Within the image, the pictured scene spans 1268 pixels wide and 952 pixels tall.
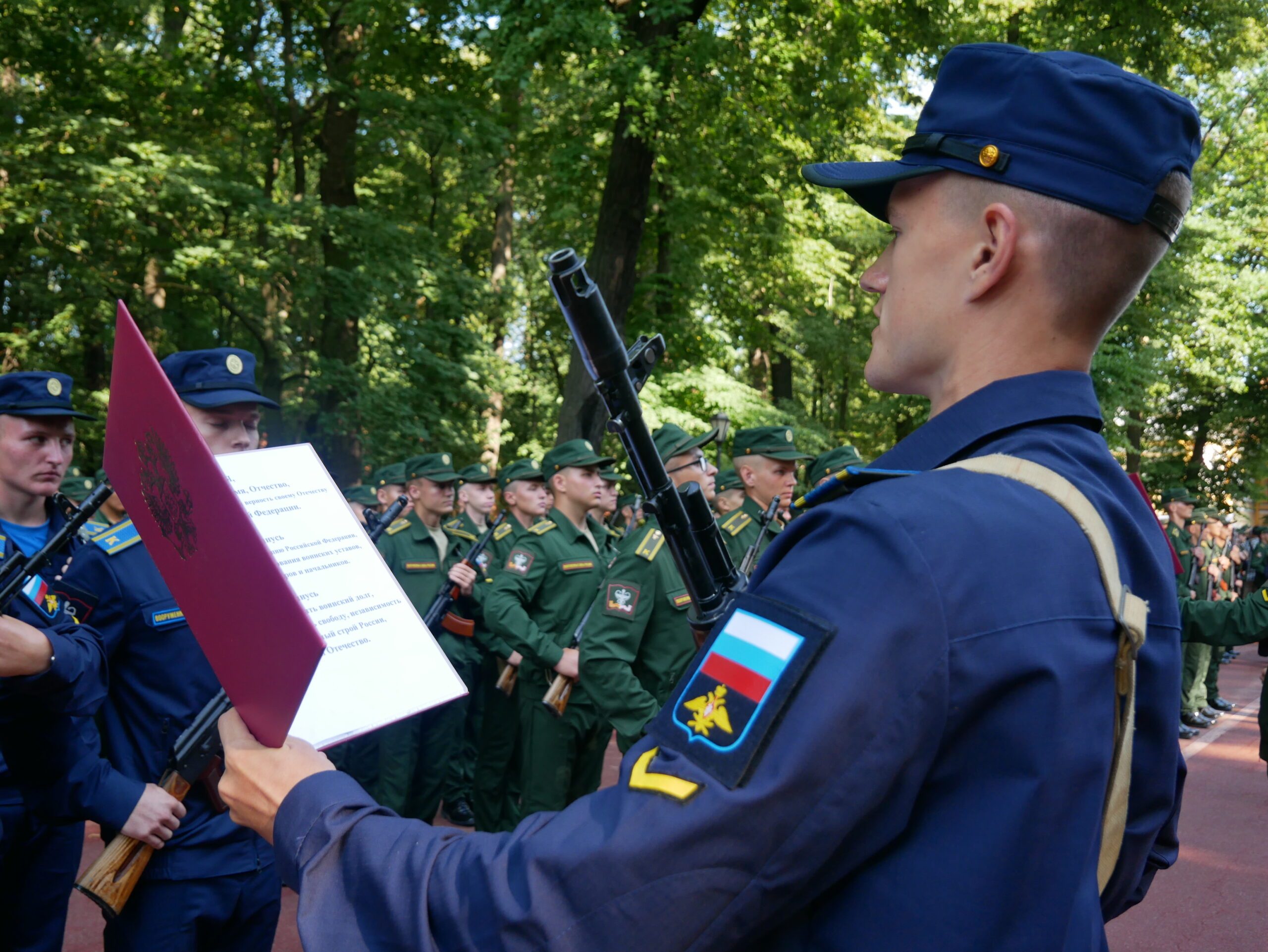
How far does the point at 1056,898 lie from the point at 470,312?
1788cm

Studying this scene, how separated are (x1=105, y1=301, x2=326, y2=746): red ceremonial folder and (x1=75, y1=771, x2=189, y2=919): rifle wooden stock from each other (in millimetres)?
1718

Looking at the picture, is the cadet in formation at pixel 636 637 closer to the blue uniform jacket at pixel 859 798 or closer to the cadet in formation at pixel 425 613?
the cadet in formation at pixel 425 613

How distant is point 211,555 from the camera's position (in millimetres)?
1370

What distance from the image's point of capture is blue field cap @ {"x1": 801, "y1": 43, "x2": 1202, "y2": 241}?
1279mm

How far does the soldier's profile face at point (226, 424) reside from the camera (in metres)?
3.29

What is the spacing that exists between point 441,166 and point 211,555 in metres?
21.9

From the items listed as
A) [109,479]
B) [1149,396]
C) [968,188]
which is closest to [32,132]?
[109,479]

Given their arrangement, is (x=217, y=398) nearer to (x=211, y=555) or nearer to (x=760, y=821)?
(x=211, y=555)

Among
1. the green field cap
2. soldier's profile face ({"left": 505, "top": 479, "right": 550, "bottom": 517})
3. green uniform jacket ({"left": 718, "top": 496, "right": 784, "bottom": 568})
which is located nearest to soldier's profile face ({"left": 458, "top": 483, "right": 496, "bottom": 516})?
soldier's profile face ({"left": 505, "top": 479, "right": 550, "bottom": 517})

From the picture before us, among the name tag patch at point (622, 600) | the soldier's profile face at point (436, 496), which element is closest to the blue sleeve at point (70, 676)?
the name tag patch at point (622, 600)

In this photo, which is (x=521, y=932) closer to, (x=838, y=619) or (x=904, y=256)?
(x=838, y=619)

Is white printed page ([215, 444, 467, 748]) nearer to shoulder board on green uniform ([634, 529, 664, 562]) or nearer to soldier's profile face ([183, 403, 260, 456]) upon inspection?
soldier's profile face ([183, 403, 260, 456])

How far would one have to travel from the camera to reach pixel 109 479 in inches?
68.9

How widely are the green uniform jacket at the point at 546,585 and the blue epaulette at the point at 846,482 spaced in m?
5.75
